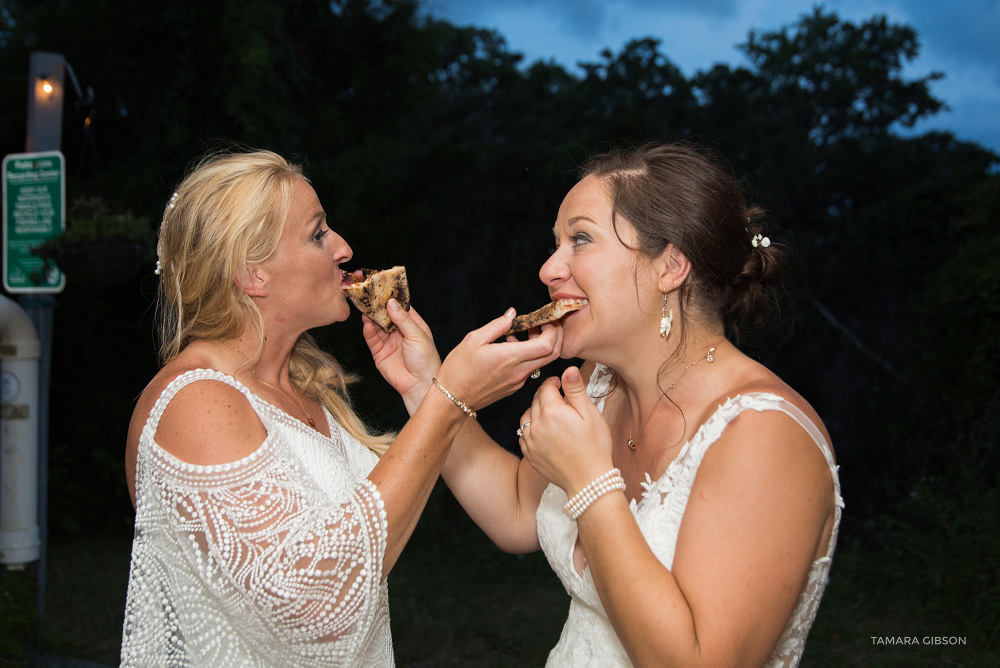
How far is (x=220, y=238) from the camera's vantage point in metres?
2.75

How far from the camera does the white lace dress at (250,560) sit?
2279mm

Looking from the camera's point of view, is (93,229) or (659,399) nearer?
(659,399)

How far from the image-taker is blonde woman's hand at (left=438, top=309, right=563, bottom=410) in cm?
246

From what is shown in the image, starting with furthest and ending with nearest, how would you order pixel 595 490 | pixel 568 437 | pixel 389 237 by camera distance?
1. pixel 389 237
2. pixel 568 437
3. pixel 595 490

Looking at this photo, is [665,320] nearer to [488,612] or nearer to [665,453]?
[665,453]

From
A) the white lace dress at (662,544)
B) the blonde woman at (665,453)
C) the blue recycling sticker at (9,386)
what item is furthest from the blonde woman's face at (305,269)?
the blue recycling sticker at (9,386)

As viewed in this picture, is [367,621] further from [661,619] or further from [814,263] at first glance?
[814,263]

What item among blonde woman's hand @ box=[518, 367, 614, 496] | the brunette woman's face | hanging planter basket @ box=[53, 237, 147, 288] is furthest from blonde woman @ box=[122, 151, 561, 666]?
hanging planter basket @ box=[53, 237, 147, 288]

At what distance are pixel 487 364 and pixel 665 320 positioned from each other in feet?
1.90

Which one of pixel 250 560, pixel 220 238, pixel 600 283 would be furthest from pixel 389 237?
pixel 250 560

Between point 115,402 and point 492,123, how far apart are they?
9403mm

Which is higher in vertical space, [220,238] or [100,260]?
[220,238]

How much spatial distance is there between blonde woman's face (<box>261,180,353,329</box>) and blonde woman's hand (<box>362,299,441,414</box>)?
16 cm

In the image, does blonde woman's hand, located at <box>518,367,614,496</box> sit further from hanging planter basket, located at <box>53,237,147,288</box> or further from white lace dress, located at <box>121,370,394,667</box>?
hanging planter basket, located at <box>53,237,147,288</box>
